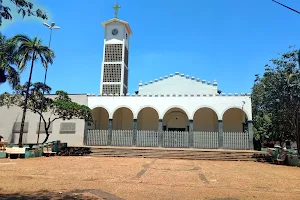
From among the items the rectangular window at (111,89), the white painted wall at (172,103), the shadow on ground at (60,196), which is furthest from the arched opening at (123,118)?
the shadow on ground at (60,196)

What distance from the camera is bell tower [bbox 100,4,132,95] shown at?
2434 cm

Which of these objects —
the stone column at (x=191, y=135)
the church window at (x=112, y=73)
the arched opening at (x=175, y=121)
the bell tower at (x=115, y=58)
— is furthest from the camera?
the church window at (x=112, y=73)

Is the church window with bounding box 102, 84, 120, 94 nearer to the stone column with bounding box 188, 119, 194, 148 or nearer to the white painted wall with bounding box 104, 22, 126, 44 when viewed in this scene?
the white painted wall with bounding box 104, 22, 126, 44

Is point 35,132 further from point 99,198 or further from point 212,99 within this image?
point 99,198

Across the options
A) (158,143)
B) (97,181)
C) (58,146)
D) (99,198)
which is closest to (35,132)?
(58,146)

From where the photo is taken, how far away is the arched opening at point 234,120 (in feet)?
67.8

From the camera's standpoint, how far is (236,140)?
62.1 ft

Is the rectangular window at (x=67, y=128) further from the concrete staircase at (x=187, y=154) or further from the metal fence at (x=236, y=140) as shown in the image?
the metal fence at (x=236, y=140)

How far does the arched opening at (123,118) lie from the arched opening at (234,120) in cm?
796

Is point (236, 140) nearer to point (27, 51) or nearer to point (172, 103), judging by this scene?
point (172, 103)

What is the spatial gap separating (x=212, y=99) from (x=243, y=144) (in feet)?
13.0

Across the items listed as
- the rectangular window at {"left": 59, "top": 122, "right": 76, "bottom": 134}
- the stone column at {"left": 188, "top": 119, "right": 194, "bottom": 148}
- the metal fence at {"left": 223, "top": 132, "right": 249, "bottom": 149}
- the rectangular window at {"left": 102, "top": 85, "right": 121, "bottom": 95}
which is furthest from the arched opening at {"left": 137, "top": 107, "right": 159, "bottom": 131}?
the metal fence at {"left": 223, "top": 132, "right": 249, "bottom": 149}

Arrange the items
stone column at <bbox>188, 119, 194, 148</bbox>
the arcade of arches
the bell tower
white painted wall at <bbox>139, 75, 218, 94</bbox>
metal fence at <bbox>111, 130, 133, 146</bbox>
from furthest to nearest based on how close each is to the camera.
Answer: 1. the bell tower
2. white painted wall at <bbox>139, 75, 218, 94</bbox>
3. the arcade of arches
4. metal fence at <bbox>111, 130, 133, 146</bbox>
5. stone column at <bbox>188, 119, 194, 148</bbox>

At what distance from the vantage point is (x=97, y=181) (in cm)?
729
